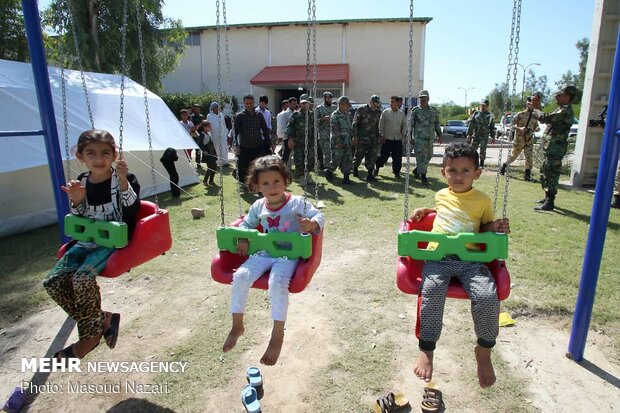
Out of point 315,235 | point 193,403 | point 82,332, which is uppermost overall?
point 315,235

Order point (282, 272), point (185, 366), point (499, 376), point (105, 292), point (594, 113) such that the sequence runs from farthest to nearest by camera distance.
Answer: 1. point (594, 113)
2. point (105, 292)
3. point (185, 366)
4. point (499, 376)
5. point (282, 272)

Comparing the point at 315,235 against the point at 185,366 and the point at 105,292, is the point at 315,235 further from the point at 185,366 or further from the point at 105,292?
the point at 105,292

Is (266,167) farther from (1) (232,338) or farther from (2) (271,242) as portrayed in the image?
(1) (232,338)

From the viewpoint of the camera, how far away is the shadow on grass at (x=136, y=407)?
2645 millimetres

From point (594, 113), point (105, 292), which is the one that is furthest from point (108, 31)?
point (594, 113)

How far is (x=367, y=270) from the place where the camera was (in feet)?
15.1

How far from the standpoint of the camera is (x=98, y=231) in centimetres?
280

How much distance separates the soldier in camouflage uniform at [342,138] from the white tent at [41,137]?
3.04 meters

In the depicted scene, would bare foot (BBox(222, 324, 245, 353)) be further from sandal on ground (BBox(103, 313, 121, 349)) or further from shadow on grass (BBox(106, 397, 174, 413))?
sandal on ground (BBox(103, 313, 121, 349))

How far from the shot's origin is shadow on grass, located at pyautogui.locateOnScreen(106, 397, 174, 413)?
2645 millimetres

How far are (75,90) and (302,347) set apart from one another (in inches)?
283

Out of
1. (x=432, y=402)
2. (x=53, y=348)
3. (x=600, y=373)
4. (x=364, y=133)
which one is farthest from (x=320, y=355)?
(x=364, y=133)

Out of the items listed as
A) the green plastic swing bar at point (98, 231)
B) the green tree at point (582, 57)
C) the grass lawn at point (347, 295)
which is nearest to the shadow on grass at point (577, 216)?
the grass lawn at point (347, 295)

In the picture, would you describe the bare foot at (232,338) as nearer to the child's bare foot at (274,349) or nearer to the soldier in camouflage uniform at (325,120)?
the child's bare foot at (274,349)
